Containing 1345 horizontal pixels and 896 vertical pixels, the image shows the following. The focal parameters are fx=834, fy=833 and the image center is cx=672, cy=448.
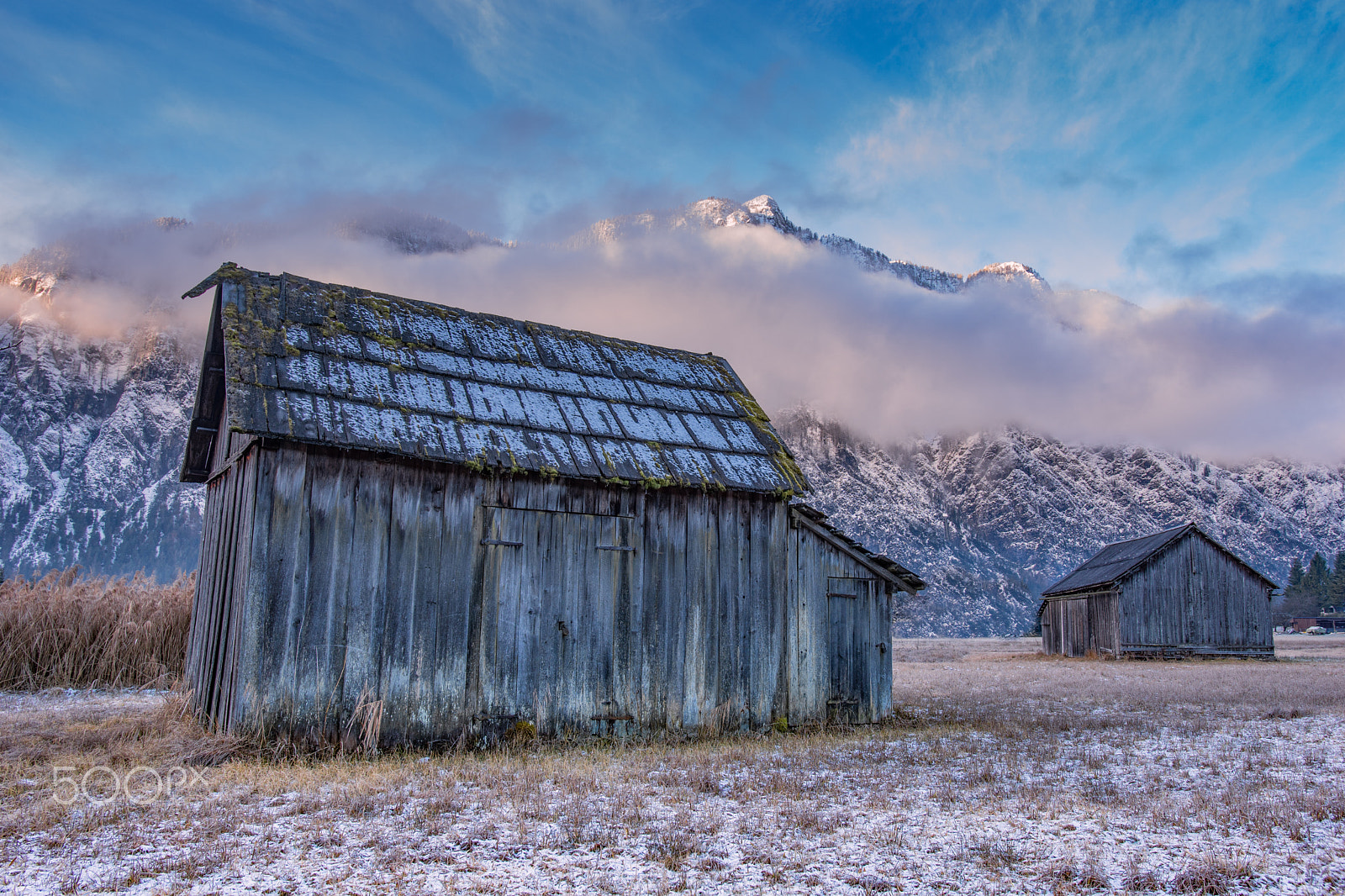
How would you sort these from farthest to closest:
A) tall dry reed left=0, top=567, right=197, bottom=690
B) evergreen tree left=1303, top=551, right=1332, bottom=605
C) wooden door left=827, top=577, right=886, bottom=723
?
evergreen tree left=1303, top=551, right=1332, bottom=605, tall dry reed left=0, top=567, right=197, bottom=690, wooden door left=827, top=577, right=886, bottom=723

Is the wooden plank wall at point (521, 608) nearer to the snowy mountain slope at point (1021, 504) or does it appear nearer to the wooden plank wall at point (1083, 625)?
the wooden plank wall at point (1083, 625)

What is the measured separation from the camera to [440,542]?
1033 cm

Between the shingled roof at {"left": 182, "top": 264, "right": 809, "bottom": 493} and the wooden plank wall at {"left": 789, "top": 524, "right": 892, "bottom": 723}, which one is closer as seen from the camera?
the shingled roof at {"left": 182, "top": 264, "right": 809, "bottom": 493}

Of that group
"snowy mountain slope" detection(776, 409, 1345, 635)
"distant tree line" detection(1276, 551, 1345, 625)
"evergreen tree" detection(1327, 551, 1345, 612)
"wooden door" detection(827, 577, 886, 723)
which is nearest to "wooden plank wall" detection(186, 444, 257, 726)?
"wooden door" detection(827, 577, 886, 723)

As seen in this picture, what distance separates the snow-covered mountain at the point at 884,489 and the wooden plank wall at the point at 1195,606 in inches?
2975

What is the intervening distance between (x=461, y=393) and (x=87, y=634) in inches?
368

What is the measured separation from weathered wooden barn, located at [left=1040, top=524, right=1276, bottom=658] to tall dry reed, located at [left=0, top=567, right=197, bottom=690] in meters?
32.4

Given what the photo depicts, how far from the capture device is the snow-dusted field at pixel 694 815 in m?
5.37

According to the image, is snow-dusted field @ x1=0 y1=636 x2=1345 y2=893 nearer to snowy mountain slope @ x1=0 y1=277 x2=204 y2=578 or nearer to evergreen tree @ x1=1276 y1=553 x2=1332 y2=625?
evergreen tree @ x1=1276 y1=553 x2=1332 y2=625

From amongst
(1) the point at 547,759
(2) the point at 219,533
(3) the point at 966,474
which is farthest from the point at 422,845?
(3) the point at 966,474
